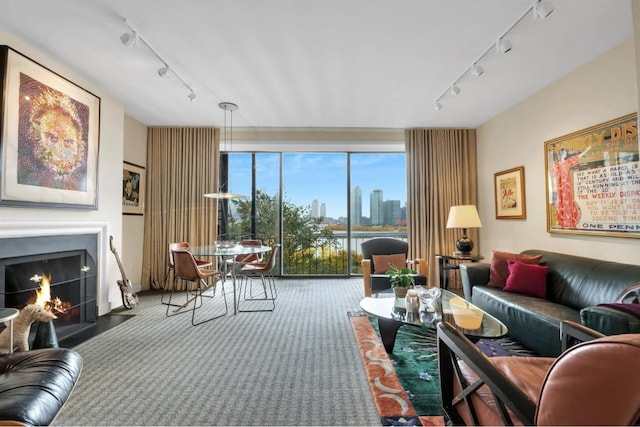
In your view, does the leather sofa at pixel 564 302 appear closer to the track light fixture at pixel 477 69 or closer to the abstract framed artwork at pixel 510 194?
the abstract framed artwork at pixel 510 194

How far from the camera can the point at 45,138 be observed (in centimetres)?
265

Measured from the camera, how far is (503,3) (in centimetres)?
207

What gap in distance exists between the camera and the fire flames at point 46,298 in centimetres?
262

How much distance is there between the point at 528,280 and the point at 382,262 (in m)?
1.67

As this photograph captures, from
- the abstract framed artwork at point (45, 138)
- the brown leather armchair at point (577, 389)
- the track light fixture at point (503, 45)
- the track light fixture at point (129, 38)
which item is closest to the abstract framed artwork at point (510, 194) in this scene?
the track light fixture at point (503, 45)

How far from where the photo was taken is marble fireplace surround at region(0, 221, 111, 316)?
7.86ft

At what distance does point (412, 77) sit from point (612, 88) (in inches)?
67.2

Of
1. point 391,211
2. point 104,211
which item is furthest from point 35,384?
point 391,211

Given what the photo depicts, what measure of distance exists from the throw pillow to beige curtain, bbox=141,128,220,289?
256 centimetres

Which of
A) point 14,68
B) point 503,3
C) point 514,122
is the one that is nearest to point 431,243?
point 514,122

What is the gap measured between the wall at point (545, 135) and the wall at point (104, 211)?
5026 mm

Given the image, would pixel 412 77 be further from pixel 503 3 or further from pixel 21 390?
pixel 21 390

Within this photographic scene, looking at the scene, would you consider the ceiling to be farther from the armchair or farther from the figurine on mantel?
the figurine on mantel

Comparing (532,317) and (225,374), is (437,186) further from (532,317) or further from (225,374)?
(225,374)
